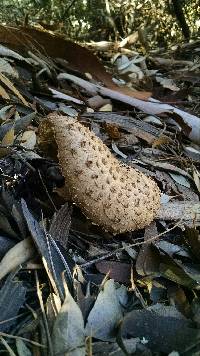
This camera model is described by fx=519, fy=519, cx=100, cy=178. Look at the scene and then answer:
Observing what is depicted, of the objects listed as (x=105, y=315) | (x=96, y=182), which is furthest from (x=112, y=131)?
(x=105, y=315)

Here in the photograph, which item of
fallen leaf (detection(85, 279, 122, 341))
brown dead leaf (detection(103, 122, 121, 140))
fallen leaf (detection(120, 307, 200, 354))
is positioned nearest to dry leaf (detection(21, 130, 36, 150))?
brown dead leaf (detection(103, 122, 121, 140))

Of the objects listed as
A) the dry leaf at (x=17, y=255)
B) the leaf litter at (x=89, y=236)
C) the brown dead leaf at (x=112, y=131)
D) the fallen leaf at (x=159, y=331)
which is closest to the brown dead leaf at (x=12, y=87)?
the leaf litter at (x=89, y=236)

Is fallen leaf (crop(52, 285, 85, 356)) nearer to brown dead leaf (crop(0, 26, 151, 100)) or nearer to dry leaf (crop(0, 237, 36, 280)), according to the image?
dry leaf (crop(0, 237, 36, 280))

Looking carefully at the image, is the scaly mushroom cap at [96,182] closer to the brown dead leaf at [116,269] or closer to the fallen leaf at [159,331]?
the brown dead leaf at [116,269]

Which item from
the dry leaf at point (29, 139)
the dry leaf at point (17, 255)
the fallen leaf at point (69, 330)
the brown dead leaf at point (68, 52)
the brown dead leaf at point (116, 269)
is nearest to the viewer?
the fallen leaf at point (69, 330)

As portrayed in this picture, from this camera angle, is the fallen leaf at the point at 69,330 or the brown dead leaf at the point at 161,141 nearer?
the fallen leaf at the point at 69,330

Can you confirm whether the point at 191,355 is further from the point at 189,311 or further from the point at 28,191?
the point at 28,191

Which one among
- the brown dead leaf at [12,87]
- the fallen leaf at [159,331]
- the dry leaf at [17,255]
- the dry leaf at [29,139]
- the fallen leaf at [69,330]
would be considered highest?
the brown dead leaf at [12,87]
